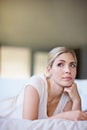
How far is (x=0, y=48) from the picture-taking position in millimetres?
1014

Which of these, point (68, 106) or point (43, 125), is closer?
point (43, 125)

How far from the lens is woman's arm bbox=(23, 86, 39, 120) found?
2.51ft

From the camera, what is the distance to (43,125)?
2.29ft

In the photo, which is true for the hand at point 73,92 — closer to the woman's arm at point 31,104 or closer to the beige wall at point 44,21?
the woman's arm at point 31,104

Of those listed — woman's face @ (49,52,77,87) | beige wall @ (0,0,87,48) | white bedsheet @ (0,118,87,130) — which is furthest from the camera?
beige wall @ (0,0,87,48)

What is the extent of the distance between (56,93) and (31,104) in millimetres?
116

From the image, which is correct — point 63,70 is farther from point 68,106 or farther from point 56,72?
point 68,106

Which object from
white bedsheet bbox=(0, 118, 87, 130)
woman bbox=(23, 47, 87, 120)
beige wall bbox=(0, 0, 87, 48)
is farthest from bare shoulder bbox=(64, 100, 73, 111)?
beige wall bbox=(0, 0, 87, 48)

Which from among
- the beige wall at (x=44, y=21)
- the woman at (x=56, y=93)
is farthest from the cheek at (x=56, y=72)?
the beige wall at (x=44, y=21)

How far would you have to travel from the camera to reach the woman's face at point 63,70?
2.67 ft

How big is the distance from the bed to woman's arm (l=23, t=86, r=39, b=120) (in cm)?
3

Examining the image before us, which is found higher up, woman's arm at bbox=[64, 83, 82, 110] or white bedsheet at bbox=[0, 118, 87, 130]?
woman's arm at bbox=[64, 83, 82, 110]

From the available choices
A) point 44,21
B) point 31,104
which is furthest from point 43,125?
point 44,21

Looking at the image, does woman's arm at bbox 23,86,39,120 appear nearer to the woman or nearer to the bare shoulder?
the woman
